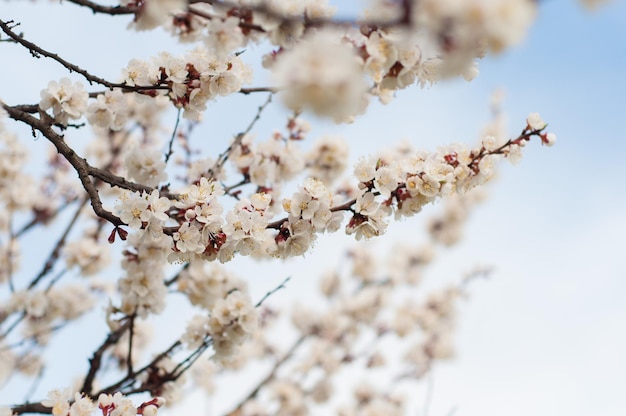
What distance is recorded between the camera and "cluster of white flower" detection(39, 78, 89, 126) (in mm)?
2719

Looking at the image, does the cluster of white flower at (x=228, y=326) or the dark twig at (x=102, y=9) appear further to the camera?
the cluster of white flower at (x=228, y=326)

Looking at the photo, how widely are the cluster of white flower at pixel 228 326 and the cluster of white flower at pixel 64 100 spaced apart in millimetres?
1400

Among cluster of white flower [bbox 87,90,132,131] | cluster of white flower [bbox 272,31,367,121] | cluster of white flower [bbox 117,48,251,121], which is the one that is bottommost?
cluster of white flower [bbox 272,31,367,121]

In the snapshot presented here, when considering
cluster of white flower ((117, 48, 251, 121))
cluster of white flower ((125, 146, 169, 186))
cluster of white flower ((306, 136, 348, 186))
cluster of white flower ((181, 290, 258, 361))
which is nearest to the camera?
cluster of white flower ((117, 48, 251, 121))

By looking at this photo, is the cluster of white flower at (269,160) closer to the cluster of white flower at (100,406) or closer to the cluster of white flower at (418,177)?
the cluster of white flower at (418,177)

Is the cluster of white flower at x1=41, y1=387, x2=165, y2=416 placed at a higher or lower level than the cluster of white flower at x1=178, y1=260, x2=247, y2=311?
lower

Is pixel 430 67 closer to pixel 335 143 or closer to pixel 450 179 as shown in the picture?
pixel 450 179

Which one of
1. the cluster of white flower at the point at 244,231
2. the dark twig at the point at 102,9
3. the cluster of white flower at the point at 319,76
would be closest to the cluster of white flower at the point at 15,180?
the dark twig at the point at 102,9

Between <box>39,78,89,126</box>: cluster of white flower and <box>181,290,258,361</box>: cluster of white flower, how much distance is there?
4.59 ft

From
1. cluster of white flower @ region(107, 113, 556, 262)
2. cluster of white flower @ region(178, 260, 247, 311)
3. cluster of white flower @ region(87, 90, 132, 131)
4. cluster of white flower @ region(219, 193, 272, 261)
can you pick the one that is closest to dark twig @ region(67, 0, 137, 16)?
cluster of white flower @ region(87, 90, 132, 131)

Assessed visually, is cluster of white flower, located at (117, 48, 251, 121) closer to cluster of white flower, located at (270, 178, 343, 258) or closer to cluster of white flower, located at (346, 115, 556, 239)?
cluster of white flower, located at (270, 178, 343, 258)

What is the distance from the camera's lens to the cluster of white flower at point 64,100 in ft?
8.92

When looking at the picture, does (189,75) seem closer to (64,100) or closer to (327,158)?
(64,100)

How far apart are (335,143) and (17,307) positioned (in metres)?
3.02
